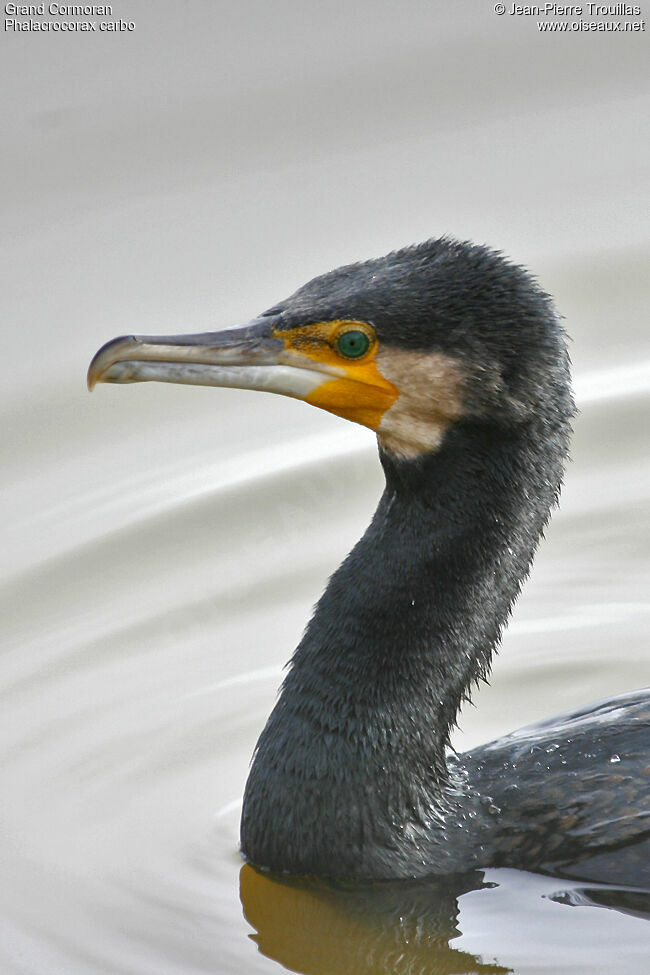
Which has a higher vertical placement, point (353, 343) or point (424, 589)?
point (353, 343)

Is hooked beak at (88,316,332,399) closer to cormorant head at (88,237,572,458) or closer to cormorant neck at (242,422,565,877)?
cormorant head at (88,237,572,458)

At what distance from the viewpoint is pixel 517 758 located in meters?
5.63

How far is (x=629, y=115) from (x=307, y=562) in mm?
3596

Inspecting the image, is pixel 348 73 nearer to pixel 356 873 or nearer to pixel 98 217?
pixel 98 217

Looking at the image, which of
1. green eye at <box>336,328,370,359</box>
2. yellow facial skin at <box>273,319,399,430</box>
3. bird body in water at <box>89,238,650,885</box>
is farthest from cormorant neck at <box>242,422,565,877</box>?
green eye at <box>336,328,370,359</box>

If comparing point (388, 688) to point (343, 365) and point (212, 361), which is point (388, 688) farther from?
point (212, 361)

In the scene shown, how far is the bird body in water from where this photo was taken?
507 cm

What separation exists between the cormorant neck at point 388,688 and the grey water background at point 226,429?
315 millimetres

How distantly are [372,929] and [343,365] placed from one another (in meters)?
1.67

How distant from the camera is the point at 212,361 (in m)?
5.20

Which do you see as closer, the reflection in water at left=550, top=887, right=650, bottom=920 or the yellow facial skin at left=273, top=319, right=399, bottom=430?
the yellow facial skin at left=273, top=319, right=399, bottom=430

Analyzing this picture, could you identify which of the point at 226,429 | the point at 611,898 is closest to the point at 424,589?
the point at 611,898

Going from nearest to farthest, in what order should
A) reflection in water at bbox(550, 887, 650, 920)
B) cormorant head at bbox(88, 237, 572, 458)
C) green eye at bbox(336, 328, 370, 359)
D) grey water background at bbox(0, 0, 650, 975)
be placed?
cormorant head at bbox(88, 237, 572, 458) → green eye at bbox(336, 328, 370, 359) → reflection in water at bbox(550, 887, 650, 920) → grey water background at bbox(0, 0, 650, 975)

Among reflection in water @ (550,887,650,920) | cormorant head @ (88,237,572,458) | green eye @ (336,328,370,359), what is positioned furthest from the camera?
reflection in water @ (550,887,650,920)
